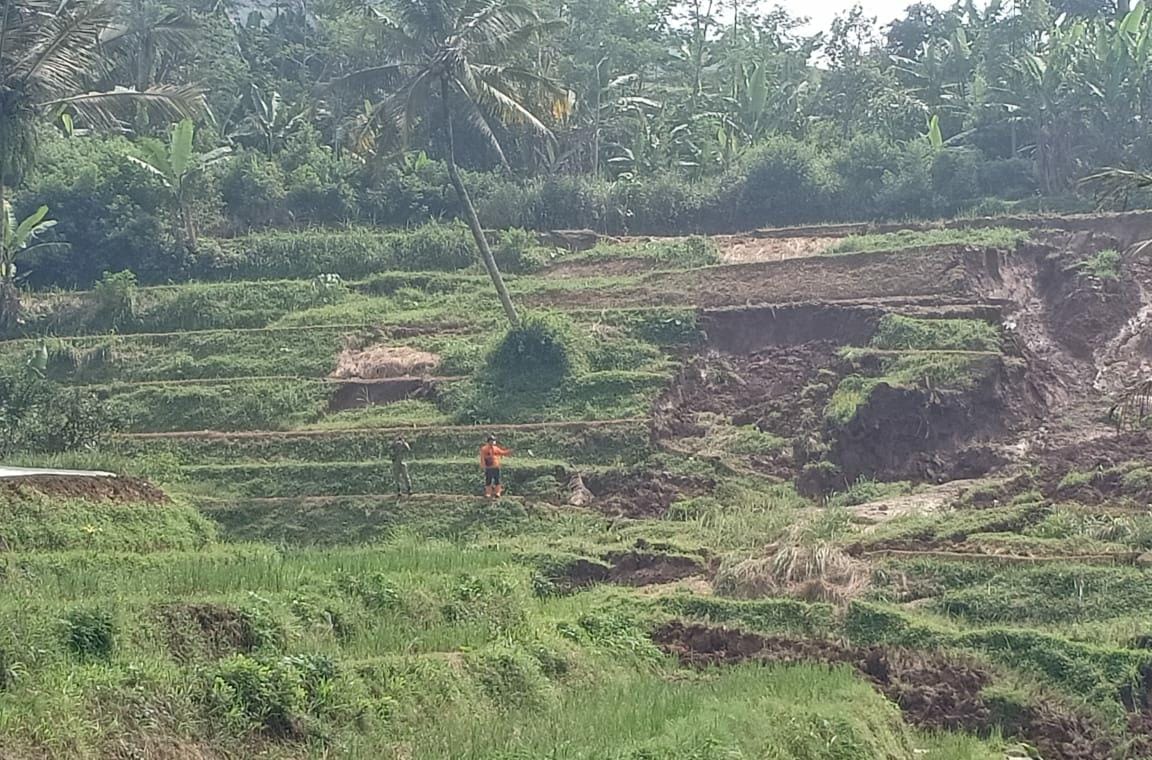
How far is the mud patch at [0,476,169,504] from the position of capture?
18000 mm

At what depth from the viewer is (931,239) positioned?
29828 mm

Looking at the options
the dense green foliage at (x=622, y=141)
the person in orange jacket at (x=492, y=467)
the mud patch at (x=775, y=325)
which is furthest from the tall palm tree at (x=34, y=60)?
the mud patch at (x=775, y=325)

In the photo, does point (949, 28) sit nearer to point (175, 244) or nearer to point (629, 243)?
point (629, 243)

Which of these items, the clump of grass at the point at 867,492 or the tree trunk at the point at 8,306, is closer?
the clump of grass at the point at 867,492

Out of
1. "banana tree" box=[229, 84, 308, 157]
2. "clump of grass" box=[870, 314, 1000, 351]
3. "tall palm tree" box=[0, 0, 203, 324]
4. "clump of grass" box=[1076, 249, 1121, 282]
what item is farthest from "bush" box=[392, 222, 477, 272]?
"clump of grass" box=[1076, 249, 1121, 282]

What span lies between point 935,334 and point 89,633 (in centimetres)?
1743

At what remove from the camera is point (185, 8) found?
1902 inches

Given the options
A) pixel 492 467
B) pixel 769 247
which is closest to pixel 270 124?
pixel 769 247

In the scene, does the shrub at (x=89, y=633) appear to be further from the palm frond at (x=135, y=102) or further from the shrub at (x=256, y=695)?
the palm frond at (x=135, y=102)

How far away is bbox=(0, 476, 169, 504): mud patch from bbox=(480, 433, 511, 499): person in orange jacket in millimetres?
4607

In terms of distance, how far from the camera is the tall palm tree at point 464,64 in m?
26.5

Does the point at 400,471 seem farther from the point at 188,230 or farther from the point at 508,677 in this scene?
the point at 188,230

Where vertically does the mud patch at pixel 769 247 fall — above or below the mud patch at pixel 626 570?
above

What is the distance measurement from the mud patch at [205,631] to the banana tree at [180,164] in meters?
20.2
